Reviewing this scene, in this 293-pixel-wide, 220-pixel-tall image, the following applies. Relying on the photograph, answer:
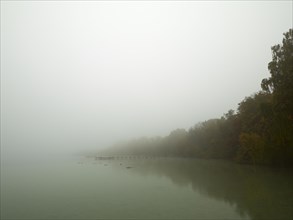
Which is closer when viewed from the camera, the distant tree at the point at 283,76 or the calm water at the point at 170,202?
the calm water at the point at 170,202

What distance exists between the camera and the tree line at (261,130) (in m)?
36.5

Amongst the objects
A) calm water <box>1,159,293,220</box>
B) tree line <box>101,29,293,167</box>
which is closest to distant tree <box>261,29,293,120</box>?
tree line <box>101,29,293,167</box>

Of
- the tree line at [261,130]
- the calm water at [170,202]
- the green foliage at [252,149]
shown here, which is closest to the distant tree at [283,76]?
the tree line at [261,130]

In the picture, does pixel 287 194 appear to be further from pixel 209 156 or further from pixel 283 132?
pixel 209 156

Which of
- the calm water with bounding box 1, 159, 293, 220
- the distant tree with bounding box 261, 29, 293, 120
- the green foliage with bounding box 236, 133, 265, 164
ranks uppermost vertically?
the distant tree with bounding box 261, 29, 293, 120

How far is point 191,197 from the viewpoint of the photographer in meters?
30.4

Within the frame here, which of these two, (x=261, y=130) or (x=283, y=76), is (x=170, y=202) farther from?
(x=261, y=130)

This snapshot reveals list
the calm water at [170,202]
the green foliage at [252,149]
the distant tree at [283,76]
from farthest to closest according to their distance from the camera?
the green foliage at [252,149], the distant tree at [283,76], the calm water at [170,202]

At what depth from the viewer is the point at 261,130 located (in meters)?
59.9

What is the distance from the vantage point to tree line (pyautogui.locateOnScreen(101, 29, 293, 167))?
36.5 meters

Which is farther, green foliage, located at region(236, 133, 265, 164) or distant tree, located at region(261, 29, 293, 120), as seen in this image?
green foliage, located at region(236, 133, 265, 164)

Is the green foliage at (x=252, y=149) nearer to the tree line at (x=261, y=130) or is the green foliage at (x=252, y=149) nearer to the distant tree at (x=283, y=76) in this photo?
the tree line at (x=261, y=130)

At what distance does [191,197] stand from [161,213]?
25.3 ft

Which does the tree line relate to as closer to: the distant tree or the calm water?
the distant tree
